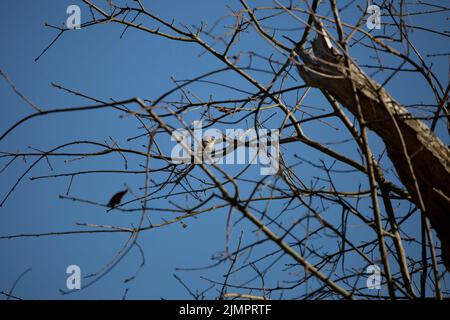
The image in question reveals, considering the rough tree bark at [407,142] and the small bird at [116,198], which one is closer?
the small bird at [116,198]

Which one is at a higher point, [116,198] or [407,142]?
[407,142]

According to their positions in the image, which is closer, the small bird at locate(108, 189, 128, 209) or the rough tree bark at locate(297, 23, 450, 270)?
the small bird at locate(108, 189, 128, 209)

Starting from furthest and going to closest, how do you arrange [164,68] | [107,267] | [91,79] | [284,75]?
[164,68] → [91,79] → [284,75] → [107,267]

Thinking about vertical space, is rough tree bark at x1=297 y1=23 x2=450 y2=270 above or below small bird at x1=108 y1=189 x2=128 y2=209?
above

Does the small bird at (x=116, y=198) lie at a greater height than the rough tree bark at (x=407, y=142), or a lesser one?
lesser

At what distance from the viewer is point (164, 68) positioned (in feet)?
178

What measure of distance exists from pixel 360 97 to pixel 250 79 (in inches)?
29.6

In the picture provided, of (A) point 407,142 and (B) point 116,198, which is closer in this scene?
(B) point 116,198
